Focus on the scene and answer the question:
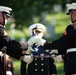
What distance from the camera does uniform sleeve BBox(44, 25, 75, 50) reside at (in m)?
9.36

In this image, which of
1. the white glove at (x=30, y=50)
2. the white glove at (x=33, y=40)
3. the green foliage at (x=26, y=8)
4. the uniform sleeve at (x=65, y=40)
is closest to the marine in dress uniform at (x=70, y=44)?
the uniform sleeve at (x=65, y=40)

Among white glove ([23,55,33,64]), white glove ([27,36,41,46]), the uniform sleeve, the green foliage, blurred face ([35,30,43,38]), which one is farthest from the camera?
the green foliage

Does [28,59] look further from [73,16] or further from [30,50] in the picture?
[73,16]

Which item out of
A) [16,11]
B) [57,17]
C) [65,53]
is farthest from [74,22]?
[57,17]

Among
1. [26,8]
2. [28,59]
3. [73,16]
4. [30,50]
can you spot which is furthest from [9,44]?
[26,8]

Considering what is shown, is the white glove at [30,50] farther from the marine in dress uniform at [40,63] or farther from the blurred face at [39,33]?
the blurred face at [39,33]

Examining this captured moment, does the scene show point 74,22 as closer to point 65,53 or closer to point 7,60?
point 65,53

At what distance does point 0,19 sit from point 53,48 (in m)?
1.01

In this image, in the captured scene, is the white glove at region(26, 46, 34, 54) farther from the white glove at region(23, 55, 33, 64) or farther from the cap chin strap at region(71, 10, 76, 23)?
the cap chin strap at region(71, 10, 76, 23)

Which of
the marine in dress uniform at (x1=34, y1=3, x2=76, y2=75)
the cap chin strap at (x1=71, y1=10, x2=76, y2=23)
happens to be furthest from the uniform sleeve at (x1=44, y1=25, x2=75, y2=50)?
the cap chin strap at (x1=71, y1=10, x2=76, y2=23)

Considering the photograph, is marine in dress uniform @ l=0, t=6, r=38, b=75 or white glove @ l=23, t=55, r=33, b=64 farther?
white glove @ l=23, t=55, r=33, b=64

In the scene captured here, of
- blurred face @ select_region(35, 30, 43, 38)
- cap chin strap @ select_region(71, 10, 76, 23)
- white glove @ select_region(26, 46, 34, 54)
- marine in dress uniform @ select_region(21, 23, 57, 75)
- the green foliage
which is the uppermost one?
the green foliage

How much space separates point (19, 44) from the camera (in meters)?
9.55

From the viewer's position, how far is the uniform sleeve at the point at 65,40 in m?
9.36
